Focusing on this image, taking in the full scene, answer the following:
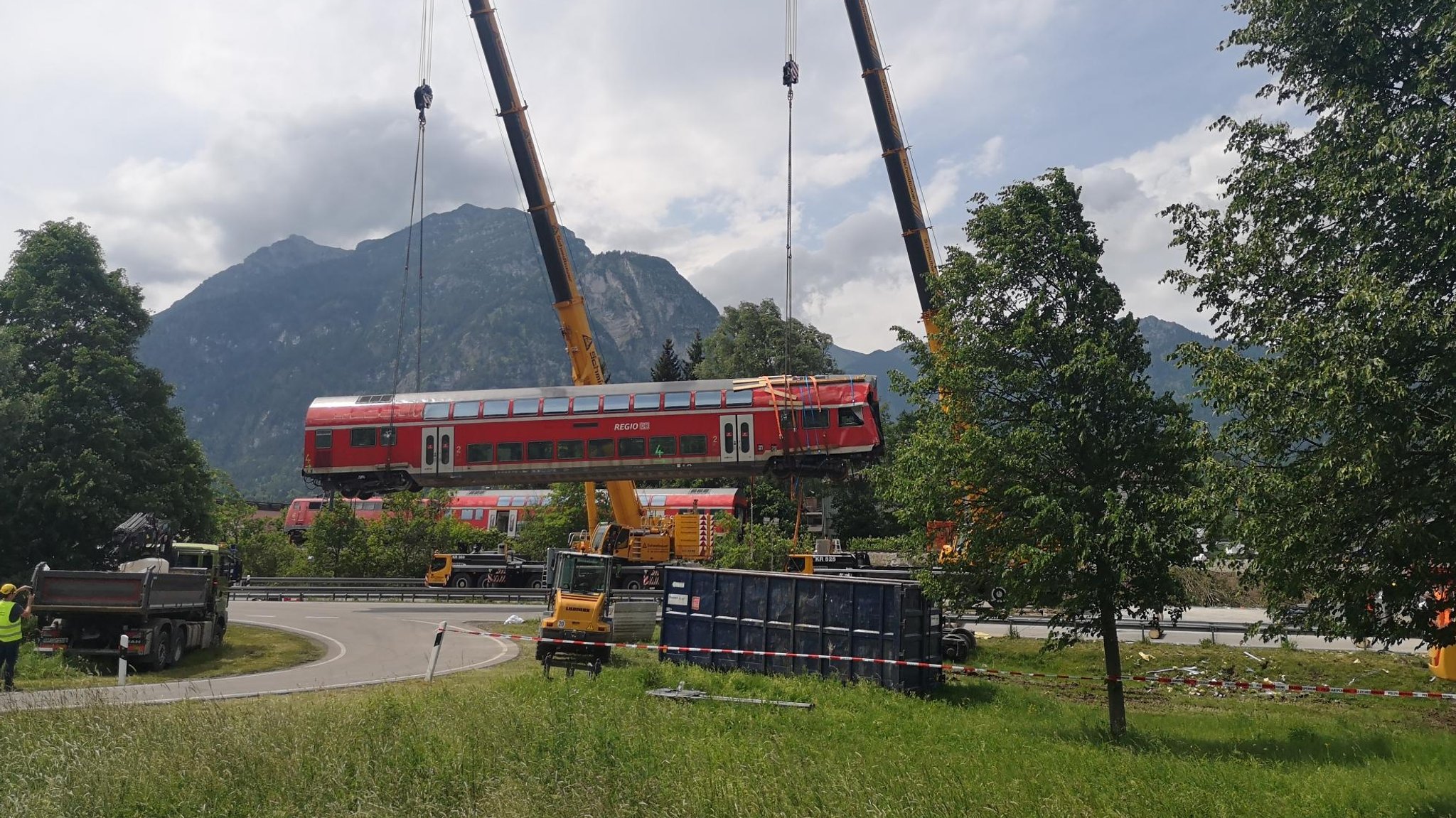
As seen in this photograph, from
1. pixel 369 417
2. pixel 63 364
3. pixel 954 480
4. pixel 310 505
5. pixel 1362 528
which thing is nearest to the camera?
pixel 1362 528

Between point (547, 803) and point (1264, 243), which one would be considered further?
point (1264, 243)

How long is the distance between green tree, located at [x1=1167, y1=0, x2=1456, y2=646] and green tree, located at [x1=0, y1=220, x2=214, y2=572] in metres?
29.0

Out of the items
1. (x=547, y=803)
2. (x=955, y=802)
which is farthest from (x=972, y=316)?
(x=547, y=803)

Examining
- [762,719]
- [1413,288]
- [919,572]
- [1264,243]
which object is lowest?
[762,719]

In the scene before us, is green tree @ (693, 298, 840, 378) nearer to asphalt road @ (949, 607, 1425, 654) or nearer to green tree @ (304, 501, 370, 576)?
green tree @ (304, 501, 370, 576)

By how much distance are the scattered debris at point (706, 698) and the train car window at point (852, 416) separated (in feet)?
56.9

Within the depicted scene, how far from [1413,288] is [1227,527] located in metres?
3.14

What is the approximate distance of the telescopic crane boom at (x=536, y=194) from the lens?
109ft

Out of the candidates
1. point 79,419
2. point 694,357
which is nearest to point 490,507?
point 694,357

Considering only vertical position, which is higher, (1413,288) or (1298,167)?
(1298,167)

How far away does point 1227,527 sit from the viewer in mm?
10750

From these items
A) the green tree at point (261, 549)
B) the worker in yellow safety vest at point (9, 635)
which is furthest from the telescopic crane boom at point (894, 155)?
the green tree at point (261, 549)

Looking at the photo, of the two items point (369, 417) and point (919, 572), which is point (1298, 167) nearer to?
point (919, 572)

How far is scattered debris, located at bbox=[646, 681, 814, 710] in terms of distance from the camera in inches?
540
